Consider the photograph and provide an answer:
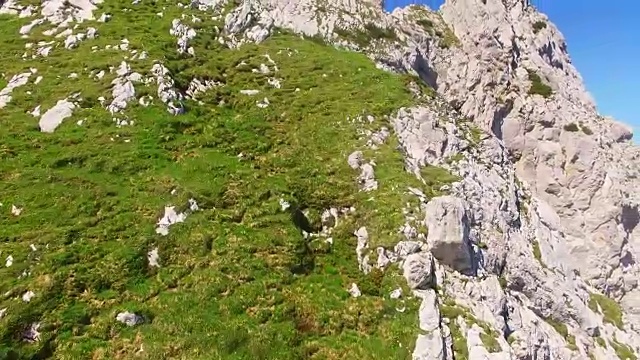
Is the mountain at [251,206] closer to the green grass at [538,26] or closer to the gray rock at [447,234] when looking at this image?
the gray rock at [447,234]

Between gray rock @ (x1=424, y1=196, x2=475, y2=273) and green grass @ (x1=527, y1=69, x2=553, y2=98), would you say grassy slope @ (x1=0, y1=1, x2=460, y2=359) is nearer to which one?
gray rock @ (x1=424, y1=196, x2=475, y2=273)

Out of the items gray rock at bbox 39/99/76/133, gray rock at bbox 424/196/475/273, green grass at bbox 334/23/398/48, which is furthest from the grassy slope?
green grass at bbox 334/23/398/48

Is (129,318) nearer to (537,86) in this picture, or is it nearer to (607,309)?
(607,309)

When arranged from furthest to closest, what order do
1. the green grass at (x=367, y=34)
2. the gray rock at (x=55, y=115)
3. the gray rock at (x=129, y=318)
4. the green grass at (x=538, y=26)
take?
the green grass at (x=538, y=26) → the green grass at (x=367, y=34) → the gray rock at (x=55, y=115) → the gray rock at (x=129, y=318)

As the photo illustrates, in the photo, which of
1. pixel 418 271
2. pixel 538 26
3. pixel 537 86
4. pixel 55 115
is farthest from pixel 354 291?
pixel 538 26

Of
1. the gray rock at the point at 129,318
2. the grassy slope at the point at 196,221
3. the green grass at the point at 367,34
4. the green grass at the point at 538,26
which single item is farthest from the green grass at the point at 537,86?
the gray rock at the point at 129,318

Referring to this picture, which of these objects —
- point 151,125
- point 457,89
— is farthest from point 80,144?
point 457,89

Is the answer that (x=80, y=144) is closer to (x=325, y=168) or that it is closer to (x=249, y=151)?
(x=249, y=151)
